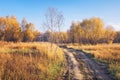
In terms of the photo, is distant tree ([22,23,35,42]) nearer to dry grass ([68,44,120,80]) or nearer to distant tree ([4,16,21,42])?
distant tree ([4,16,21,42])

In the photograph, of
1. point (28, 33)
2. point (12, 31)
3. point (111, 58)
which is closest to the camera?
point (111, 58)

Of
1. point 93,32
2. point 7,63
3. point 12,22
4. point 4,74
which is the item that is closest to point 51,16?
point 7,63

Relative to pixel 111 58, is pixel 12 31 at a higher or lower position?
higher

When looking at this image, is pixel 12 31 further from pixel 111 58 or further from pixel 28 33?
pixel 111 58

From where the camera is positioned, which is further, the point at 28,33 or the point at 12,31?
the point at 28,33

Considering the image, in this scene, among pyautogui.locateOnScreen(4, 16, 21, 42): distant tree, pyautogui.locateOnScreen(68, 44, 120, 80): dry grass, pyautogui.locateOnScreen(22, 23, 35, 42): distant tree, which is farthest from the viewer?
pyautogui.locateOnScreen(22, 23, 35, 42): distant tree

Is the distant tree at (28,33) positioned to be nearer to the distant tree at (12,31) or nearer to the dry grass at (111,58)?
the distant tree at (12,31)

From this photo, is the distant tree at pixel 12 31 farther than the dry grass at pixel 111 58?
Yes

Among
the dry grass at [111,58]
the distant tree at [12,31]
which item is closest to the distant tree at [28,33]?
the distant tree at [12,31]

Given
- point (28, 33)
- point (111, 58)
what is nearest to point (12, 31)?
point (28, 33)

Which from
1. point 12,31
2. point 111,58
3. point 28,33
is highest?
point 12,31

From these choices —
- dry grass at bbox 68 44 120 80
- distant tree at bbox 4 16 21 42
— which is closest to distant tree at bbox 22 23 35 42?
distant tree at bbox 4 16 21 42

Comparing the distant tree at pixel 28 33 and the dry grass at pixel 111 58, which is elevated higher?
the distant tree at pixel 28 33

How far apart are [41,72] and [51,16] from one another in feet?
63.1
